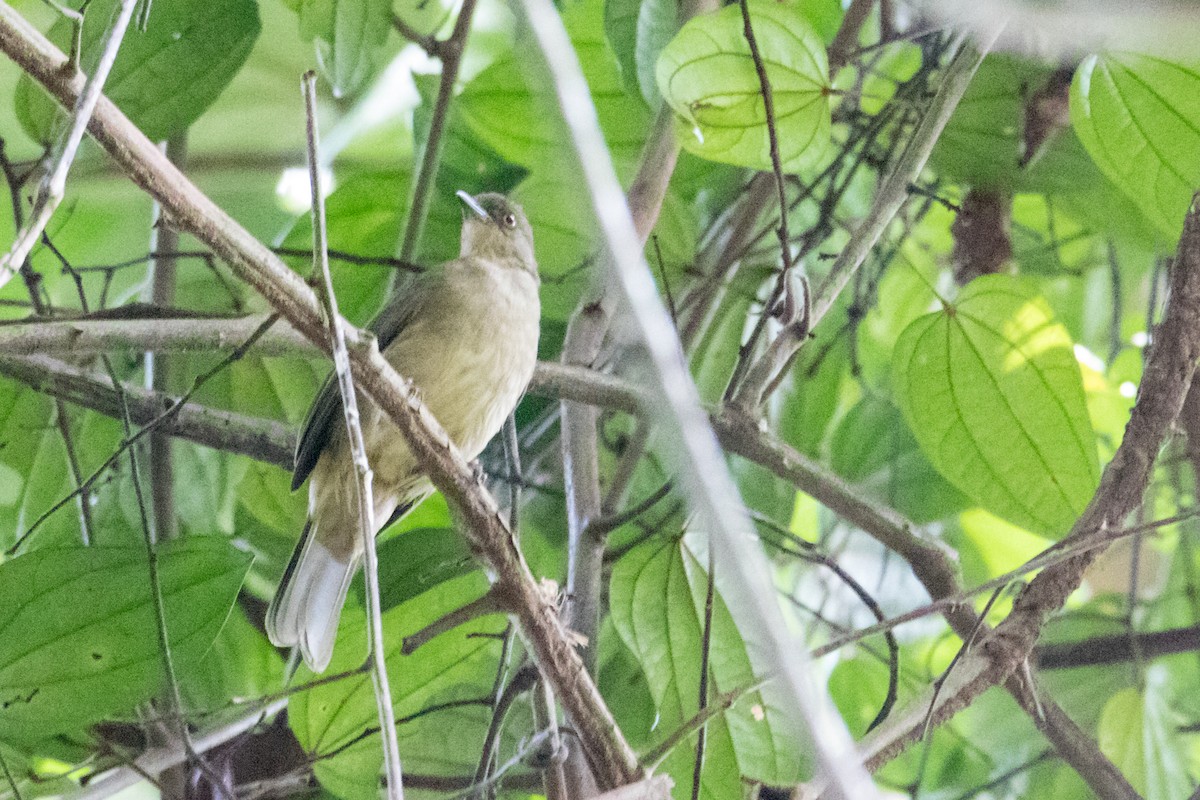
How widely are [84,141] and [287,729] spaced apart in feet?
5.06

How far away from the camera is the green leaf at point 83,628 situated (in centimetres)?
221

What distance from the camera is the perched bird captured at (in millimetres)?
2711

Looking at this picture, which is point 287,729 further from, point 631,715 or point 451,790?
point 631,715

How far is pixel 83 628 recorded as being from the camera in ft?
7.32

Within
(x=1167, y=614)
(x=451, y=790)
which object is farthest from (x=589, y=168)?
(x=1167, y=614)

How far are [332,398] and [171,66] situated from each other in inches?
31.3

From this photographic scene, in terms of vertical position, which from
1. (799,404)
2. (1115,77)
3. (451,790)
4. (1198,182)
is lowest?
(451,790)

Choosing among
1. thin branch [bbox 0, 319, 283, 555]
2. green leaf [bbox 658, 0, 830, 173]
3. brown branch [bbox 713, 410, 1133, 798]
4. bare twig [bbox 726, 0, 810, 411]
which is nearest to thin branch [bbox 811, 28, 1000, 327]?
bare twig [bbox 726, 0, 810, 411]

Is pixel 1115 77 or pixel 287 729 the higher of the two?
pixel 1115 77

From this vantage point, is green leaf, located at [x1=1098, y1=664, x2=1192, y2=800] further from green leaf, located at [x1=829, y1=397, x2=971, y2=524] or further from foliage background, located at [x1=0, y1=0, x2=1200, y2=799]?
green leaf, located at [x1=829, y1=397, x2=971, y2=524]

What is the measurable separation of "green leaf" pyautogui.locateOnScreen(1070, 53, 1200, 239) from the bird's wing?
1.52m

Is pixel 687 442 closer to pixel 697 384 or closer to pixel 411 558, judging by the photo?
pixel 411 558

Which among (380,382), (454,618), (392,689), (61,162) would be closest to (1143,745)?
(392,689)

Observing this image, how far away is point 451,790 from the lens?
2754mm
